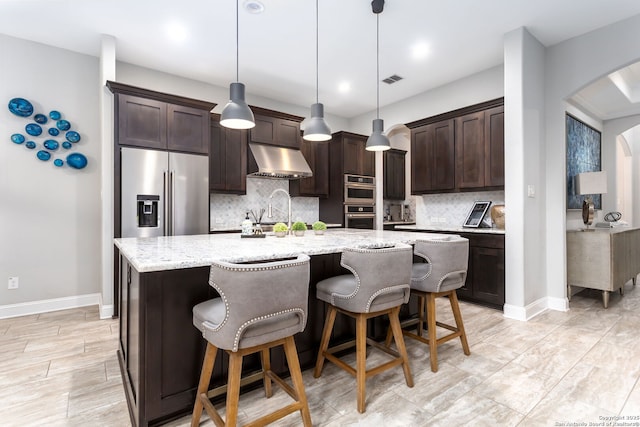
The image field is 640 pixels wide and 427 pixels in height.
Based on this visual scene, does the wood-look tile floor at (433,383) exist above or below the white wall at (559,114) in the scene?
below

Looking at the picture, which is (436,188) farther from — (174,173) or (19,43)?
(19,43)

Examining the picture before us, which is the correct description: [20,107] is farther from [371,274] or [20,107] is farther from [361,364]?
[361,364]

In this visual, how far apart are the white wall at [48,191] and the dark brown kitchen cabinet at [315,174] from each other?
9.39 ft

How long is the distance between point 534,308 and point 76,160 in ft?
18.0

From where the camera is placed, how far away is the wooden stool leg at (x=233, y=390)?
1.39 meters

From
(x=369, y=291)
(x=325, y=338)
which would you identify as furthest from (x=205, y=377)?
(x=369, y=291)

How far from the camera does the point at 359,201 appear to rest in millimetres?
5715

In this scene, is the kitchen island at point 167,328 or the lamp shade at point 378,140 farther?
the lamp shade at point 378,140

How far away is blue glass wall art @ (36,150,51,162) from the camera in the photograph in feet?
11.9

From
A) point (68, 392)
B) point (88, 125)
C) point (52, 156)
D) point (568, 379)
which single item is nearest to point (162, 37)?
point (88, 125)

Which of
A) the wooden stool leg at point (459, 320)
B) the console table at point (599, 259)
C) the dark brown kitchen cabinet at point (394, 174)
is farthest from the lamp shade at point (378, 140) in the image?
the dark brown kitchen cabinet at point (394, 174)

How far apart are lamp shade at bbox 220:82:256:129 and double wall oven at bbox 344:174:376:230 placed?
3133 mm

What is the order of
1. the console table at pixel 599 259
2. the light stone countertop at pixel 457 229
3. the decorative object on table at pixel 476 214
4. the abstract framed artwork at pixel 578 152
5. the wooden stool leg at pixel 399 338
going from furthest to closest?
1. the decorative object on table at pixel 476 214
2. the abstract framed artwork at pixel 578 152
3. the light stone countertop at pixel 457 229
4. the console table at pixel 599 259
5. the wooden stool leg at pixel 399 338

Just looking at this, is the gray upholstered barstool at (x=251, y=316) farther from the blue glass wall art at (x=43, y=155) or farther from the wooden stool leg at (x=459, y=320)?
the blue glass wall art at (x=43, y=155)
